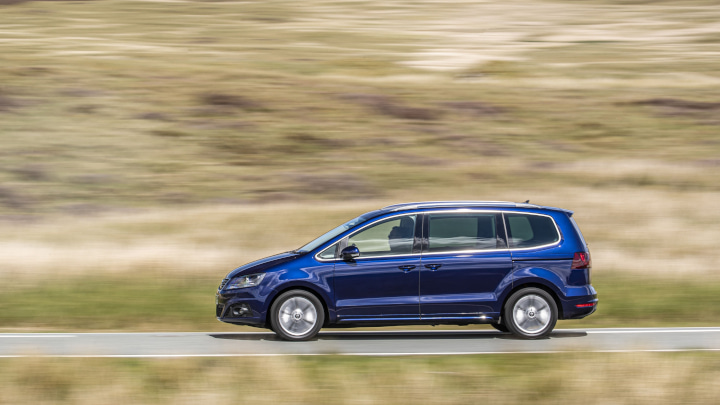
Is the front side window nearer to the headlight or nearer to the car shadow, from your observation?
the headlight

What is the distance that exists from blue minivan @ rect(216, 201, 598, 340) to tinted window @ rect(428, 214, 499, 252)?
11mm

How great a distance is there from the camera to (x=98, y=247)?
19.5 meters

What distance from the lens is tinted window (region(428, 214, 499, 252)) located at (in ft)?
34.6

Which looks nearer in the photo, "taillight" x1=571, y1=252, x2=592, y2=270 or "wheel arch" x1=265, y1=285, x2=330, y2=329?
"wheel arch" x1=265, y1=285, x2=330, y2=329

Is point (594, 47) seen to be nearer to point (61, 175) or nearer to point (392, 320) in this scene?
point (61, 175)

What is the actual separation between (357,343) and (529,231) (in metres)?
2.35

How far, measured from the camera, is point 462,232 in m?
10.6

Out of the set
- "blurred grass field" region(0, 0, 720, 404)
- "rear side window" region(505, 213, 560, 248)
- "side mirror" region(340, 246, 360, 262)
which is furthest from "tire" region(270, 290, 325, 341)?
"rear side window" region(505, 213, 560, 248)

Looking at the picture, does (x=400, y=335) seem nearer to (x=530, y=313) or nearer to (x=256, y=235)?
(x=530, y=313)

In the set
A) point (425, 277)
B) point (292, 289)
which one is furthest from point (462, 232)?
point (292, 289)

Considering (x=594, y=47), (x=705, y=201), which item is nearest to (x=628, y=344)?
(x=705, y=201)

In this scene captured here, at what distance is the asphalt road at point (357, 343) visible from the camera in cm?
991

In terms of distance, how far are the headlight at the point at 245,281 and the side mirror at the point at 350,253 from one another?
0.93m

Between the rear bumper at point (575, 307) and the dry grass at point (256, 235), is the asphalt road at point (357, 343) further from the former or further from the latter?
the dry grass at point (256, 235)
